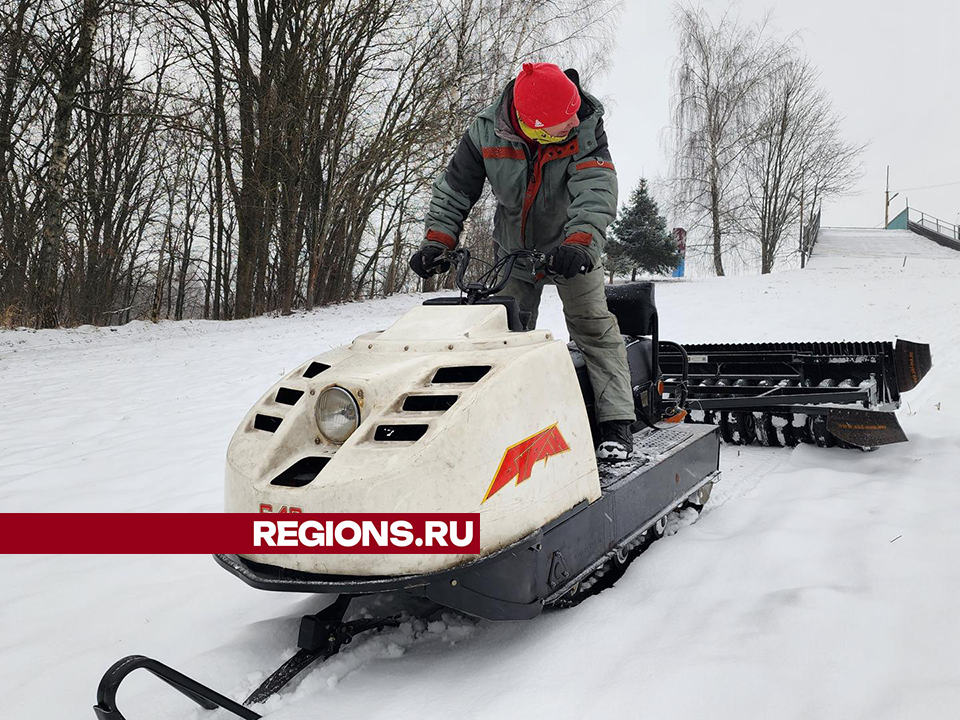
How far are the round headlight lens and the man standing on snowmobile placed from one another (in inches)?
36.1

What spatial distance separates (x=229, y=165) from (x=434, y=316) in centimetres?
1504

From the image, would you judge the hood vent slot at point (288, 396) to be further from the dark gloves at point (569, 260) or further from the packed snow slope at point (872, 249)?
the packed snow slope at point (872, 249)

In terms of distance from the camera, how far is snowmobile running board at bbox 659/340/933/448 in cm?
430

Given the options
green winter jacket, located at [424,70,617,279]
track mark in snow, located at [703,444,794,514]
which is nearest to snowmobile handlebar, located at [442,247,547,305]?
green winter jacket, located at [424,70,617,279]

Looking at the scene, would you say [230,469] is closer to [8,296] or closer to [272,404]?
[272,404]

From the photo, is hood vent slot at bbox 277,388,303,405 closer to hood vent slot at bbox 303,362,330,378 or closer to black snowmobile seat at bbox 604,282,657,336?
hood vent slot at bbox 303,362,330,378

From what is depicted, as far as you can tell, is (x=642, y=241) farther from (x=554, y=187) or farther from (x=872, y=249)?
(x=554, y=187)

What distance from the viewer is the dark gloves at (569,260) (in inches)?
100

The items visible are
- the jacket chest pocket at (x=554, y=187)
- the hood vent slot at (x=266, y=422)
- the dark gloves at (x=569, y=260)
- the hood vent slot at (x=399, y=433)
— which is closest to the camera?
the hood vent slot at (x=399, y=433)

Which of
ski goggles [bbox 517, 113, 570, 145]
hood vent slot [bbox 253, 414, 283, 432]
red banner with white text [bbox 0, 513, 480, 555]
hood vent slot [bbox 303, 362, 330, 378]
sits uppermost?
ski goggles [bbox 517, 113, 570, 145]

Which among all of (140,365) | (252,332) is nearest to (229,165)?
(252,332)

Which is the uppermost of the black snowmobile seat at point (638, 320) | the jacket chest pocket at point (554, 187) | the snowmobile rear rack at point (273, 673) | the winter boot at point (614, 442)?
the jacket chest pocket at point (554, 187)

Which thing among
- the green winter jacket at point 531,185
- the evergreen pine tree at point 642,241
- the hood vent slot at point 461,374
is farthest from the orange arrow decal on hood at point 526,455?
the evergreen pine tree at point 642,241

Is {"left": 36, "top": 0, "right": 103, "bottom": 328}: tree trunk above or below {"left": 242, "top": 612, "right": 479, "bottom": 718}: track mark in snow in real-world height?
above
